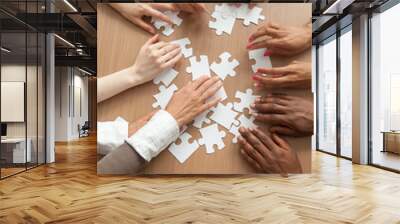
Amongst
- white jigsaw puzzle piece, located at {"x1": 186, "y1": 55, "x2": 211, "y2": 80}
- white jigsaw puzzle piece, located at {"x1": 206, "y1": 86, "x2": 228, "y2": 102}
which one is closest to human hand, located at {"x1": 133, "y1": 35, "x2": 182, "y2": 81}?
white jigsaw puzzle piece, located at {"x1": 186, "y1": 55, "x2": 211, "y2": 80}

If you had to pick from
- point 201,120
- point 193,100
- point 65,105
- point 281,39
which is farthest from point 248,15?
point 65,105

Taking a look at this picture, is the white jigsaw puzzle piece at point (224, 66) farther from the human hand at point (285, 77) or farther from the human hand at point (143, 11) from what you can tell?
the human hand at point (143, 11)

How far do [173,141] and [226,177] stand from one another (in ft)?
3.28

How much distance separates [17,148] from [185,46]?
125 inches

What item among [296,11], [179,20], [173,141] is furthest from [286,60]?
[173,141]

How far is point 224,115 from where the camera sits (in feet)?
17.7

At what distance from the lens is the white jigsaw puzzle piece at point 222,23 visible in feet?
17.8

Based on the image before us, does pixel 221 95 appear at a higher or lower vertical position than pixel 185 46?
lower

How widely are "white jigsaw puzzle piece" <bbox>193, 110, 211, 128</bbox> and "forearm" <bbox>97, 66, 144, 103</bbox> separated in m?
0.89

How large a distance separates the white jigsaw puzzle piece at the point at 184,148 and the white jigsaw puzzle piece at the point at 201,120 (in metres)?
0.18

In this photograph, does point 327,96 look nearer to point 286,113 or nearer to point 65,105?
point 286,113

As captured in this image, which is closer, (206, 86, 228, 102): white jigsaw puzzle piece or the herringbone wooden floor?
the herringbone wooden floor

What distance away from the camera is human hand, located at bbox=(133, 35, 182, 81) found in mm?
5340

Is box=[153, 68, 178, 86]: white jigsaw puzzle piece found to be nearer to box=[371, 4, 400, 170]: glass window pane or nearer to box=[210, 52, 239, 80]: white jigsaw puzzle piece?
box=[210, 52, 239, 80]: white jigsaw puzzle piece
